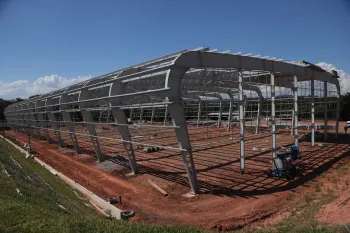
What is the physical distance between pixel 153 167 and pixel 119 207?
6638 mm

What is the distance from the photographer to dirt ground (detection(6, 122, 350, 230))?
35.0ft

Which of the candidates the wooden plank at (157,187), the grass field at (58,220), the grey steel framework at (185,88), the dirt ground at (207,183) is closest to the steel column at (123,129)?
the grey steel framework at (185,88)

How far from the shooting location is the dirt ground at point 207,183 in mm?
10664

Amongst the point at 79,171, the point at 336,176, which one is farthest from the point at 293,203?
the point at 79,171

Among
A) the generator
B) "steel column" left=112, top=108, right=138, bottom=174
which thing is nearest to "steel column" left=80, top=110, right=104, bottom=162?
"steel column" left=112, top=108, right=138, bottom=174

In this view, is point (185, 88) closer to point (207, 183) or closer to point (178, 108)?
point (207, 183)

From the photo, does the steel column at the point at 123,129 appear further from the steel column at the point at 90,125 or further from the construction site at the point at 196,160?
the steel column at the point at 90,125

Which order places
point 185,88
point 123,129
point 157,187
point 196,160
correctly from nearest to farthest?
1. point 157,187
2. point 123,129
3. point 196,160
4. point 185,88

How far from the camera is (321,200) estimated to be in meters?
11.3

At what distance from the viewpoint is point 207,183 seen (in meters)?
14.3

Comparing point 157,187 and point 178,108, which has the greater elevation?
point 178,108

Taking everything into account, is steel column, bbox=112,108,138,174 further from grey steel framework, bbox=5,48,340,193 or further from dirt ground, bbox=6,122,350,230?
dirt ground, bbox=6,122,350,230

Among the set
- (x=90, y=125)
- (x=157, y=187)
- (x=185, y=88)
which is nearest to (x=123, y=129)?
(x=157, y=187)

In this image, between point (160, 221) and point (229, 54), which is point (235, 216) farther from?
point (229, 54)
